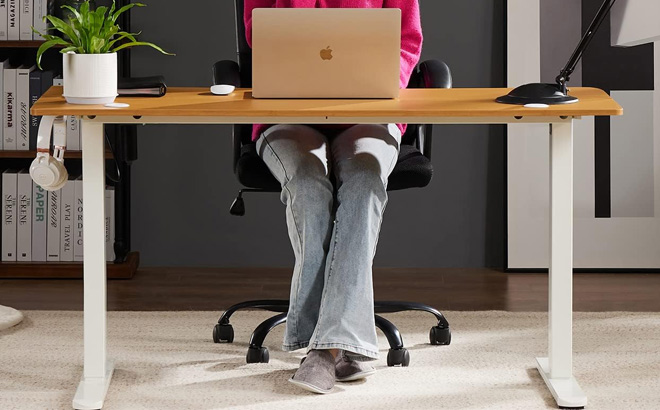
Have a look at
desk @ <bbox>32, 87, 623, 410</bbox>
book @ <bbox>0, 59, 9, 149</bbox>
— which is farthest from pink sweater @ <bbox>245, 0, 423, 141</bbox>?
book @ <bbox>0, 59, 9, 149</bbox>

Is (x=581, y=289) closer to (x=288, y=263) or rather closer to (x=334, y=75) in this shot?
(x=288, y=263)

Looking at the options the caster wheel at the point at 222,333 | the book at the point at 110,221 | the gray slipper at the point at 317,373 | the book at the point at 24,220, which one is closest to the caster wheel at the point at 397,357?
the gray slipper at the point at 317,373

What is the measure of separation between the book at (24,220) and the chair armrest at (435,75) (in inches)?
62.0

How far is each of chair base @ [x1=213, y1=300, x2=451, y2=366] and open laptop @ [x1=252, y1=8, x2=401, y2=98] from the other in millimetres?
707

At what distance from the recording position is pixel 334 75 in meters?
2.37

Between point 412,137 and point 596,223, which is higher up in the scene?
point 412,137

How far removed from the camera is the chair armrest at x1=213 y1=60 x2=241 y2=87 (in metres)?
2.83

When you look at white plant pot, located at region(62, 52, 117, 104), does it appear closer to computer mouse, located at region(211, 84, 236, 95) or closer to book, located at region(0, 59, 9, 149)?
computer mouse, located at region(211, 84, 236, 95)

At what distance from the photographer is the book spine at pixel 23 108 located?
3.72 metres

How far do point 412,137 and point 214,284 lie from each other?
106 centimetres

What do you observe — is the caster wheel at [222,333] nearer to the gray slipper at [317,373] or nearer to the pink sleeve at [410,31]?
the gray slipper at [317,373]

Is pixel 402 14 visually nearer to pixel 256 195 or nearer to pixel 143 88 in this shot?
pixel 143 88

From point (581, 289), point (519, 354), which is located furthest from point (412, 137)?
point (581, 289)

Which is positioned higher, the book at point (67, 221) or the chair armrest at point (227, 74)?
the chair armrest at point (227, 74)
